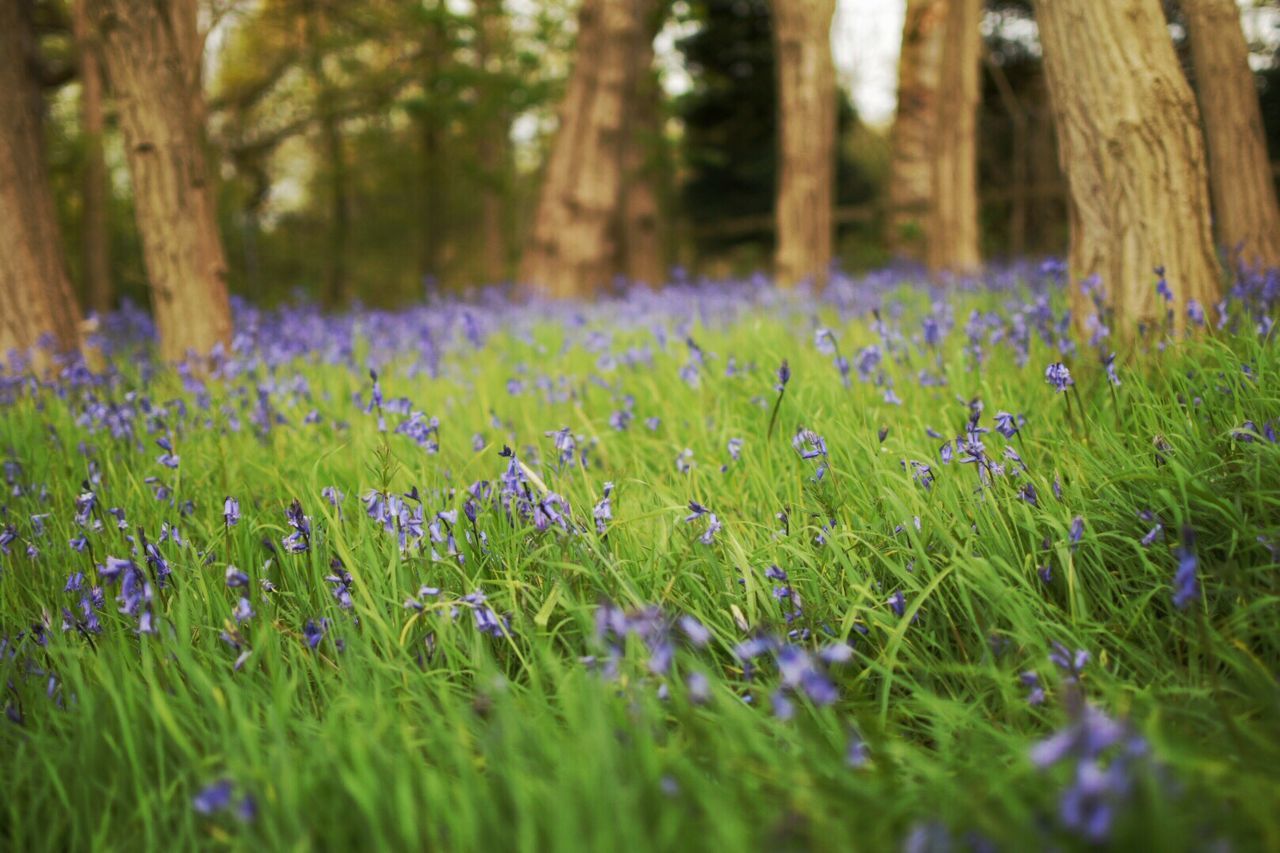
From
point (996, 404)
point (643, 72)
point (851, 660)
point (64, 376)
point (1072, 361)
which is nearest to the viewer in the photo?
point (851, 660)

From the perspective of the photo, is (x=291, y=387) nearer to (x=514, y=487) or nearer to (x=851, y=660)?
(x=514, y=487)

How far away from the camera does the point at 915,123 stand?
1187cm

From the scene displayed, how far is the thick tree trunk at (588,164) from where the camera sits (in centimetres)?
1021

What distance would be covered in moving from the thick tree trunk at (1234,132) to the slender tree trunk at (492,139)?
10082mm

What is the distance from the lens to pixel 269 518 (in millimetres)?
2717

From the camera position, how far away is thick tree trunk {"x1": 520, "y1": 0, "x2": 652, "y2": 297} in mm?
Answer: 10211

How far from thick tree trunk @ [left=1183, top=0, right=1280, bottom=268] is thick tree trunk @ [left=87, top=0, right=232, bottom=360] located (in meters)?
5.81

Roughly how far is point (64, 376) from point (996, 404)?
14.8ft

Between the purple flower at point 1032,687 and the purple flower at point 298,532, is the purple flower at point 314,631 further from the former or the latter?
the purple flower at point 1032,687

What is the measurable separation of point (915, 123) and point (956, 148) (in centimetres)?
335

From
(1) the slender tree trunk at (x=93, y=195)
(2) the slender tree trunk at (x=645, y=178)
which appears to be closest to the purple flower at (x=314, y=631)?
(1) the slender tree trunk at (x=93, y=195)

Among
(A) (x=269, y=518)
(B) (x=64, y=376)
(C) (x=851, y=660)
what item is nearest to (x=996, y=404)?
(C) (x=851, y=660)

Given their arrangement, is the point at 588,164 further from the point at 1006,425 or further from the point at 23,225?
the point at 1006,425

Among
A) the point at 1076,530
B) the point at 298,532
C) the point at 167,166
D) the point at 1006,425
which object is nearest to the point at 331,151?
the point at 167,166
